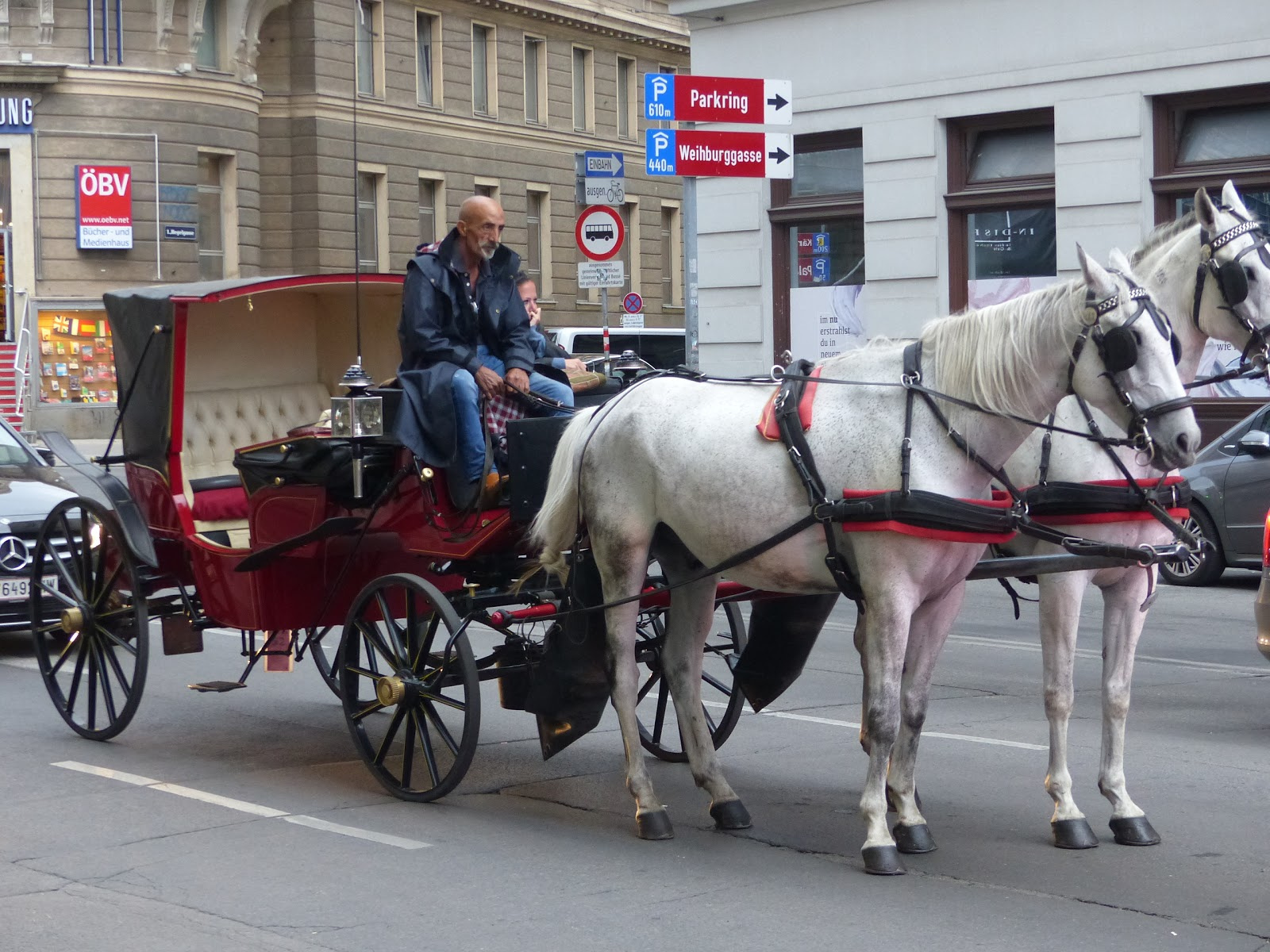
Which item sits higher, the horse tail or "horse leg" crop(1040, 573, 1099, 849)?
the horse tail

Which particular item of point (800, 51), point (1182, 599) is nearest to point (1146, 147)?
point (800, 51)

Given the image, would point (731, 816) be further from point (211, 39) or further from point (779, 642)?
point (211, 39)

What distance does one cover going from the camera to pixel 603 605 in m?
6.57

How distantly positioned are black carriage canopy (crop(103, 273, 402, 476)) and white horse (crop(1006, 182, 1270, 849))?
3.21 meters

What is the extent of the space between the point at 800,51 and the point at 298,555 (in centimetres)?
1426

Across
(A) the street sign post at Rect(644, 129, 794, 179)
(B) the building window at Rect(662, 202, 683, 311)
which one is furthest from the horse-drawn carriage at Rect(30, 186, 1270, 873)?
(B) the building window at Rect(662, 202, 683, 311)

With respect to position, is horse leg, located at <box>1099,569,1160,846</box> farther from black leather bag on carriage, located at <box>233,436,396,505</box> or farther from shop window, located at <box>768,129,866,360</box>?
shop window, located at <box>768,129,866,360</box>

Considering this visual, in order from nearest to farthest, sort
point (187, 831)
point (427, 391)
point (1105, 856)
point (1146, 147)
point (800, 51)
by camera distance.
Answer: point (1105, 856), point (187, 831), point (427, 391), point (1146, 147), point (800, 51)

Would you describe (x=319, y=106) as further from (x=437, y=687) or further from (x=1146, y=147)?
(x=437, y=687)

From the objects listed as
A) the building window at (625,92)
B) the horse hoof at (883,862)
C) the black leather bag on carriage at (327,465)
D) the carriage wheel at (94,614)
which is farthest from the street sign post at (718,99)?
the building window at (625,92)

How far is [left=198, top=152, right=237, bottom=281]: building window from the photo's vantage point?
3828 centimetres

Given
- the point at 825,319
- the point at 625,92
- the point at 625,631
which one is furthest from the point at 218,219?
the point at 625,631

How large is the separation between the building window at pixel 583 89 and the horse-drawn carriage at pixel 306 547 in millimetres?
38774

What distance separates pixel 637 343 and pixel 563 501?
23093mm
